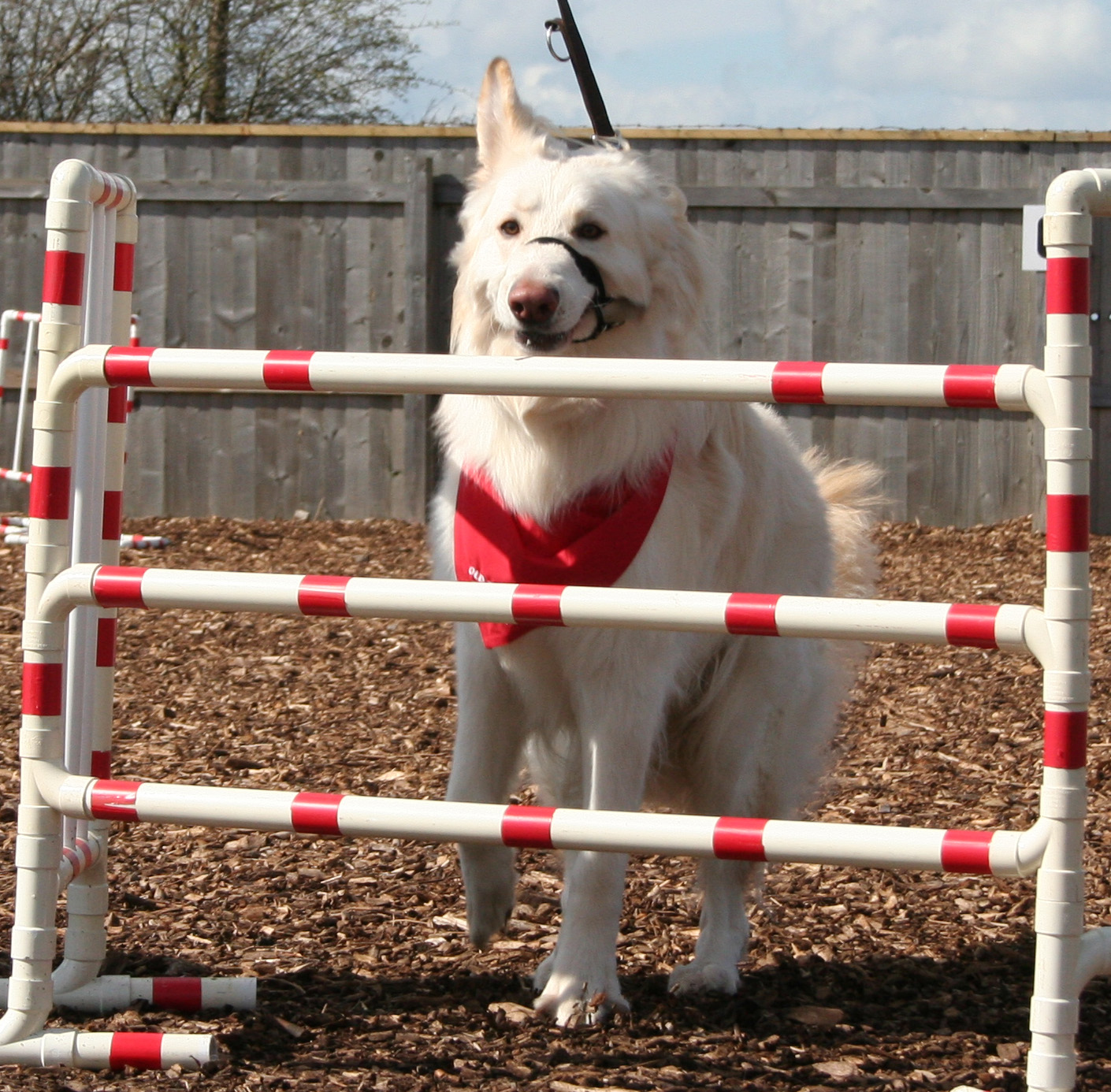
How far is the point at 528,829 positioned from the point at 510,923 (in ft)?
3.64

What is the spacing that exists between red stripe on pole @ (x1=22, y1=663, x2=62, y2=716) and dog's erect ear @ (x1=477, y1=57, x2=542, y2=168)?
1525 mm

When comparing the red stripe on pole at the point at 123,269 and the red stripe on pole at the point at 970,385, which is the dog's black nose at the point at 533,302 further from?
the red stripe on pole at the point at 970,385

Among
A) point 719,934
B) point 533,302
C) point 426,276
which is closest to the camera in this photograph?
point 533,302

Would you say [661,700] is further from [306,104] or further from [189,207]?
[306,104]

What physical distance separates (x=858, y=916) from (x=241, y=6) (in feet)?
42.0

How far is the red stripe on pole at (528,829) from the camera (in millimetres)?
2186

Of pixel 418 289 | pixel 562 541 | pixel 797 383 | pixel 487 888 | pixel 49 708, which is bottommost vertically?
pixel 487 888

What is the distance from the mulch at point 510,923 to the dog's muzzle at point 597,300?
1363 millimetres


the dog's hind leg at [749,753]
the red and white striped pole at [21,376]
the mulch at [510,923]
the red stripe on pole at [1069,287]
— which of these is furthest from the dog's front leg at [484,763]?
the red and white striped pole at [21,376]

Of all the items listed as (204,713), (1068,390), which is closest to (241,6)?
(204,713)

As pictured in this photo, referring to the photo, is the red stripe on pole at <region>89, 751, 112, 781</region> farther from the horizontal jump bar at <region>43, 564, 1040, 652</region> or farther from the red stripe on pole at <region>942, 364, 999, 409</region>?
the red stripe on pole at <region>942, 364, 999, 409</region>

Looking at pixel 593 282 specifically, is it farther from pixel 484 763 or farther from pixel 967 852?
pixel 967 852

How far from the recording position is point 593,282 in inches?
111

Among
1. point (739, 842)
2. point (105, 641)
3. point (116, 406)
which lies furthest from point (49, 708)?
point (739, 842)
